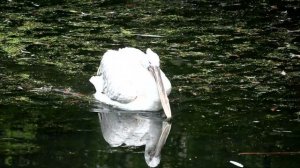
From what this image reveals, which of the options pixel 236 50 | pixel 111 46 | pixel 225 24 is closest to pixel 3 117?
pixel 111 46

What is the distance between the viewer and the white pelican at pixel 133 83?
21.5 ft

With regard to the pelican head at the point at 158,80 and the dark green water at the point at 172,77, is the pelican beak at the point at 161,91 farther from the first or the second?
the dark green water at the point at 172,77

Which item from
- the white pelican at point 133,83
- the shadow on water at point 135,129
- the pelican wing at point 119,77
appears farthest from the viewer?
the pelican wing at point 119,77

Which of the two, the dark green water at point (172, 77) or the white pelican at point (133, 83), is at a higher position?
the white pelican at point (133, 83)

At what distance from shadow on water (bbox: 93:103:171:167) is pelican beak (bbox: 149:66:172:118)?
12cm

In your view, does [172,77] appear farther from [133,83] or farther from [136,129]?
[136,129]

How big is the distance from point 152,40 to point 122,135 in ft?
10.6

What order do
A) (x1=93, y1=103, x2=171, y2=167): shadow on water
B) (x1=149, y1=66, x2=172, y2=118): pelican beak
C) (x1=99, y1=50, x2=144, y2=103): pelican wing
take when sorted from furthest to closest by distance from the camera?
(x1=99, y1=50, x2=144, y2=103): pelican wing
(x1=149, y1=66, x2=172, y2=118): pelican beak
(x1=93, y1=103, x2=171, y2=167): shadow on water

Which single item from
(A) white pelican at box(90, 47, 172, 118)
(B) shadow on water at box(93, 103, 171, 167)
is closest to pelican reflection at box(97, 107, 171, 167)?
(B) shadow on water at box(93, 103, 171, 167)

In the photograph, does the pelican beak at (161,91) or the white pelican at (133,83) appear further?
the white pelican at (133,83)

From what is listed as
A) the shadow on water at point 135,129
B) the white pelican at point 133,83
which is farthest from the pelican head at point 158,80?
the shadow on water at point 135,129

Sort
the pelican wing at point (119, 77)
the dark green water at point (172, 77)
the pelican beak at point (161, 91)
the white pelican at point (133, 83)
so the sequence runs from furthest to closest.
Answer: the pelican wing at point (119, 77) → the white pelican at point (133, 83) → the pelican beak at point (161, 91) → the dark green water at point (172, 77)

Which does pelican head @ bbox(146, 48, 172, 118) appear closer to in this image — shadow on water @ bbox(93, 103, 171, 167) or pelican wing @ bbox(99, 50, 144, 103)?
shadow on water @ bbox(93, 103, 171, 167)

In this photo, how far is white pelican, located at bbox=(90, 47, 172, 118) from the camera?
21.5ft
